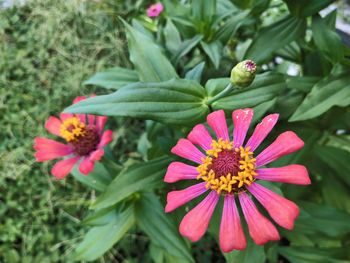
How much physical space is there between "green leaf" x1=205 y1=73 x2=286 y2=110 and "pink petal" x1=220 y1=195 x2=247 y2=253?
0.68ft

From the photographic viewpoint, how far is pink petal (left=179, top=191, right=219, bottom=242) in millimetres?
604

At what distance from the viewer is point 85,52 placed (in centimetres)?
171

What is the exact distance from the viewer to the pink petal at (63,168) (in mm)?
875

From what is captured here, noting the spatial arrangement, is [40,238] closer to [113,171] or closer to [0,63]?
[113,171]

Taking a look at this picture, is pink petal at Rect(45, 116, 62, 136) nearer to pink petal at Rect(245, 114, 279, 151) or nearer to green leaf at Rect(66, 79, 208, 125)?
green leaf at Rect(66, 79, 208, 125)

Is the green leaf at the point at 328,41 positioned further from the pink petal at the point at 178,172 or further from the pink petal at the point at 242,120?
the pink petal at the point at 178,172

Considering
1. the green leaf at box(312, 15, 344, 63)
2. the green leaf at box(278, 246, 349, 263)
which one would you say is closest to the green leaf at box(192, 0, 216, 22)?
the green leaf at box(312, 15, 344, 63)

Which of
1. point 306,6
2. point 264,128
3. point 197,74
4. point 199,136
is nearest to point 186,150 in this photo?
point 199,136

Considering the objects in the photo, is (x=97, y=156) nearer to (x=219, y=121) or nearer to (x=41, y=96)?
(x=219, y=121)

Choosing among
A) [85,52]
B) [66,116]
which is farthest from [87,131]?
[85,52]

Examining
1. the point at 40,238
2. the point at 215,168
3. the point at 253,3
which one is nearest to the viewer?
the point at 215,168

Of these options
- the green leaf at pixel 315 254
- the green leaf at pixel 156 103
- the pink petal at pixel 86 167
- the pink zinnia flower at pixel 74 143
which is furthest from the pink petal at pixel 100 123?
the green leaf at pixel 315 254

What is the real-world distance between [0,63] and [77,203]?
69 cm

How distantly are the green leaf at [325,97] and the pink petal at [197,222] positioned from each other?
286 millimetres
